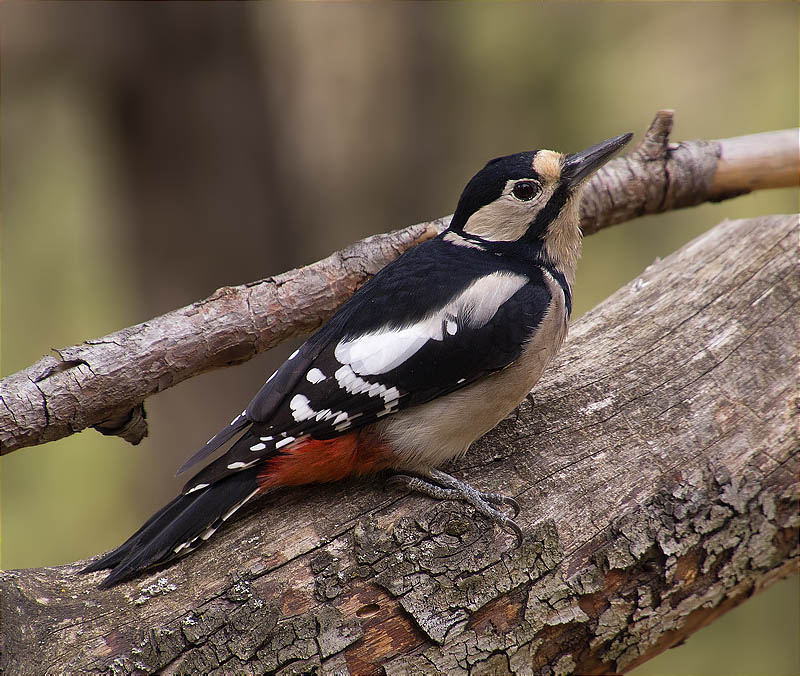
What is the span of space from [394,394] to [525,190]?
84cm

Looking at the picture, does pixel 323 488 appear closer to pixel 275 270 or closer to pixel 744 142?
pixel 744 142

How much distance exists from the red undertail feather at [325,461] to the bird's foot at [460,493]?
0.10m

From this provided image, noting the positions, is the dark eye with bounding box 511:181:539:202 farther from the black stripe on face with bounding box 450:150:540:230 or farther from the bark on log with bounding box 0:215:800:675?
the bark on log with bounding box 0:215:800:675

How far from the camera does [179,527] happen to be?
85.3 inches

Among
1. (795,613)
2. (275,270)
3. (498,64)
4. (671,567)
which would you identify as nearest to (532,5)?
(498,64)

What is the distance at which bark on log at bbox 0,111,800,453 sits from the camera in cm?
230

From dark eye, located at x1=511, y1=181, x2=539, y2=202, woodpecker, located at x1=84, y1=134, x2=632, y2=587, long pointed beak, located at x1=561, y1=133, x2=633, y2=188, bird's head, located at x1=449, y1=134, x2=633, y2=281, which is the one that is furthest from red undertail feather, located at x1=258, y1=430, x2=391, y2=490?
long pointed beak, located at x1=561, y1=133, x2=633, y2=188

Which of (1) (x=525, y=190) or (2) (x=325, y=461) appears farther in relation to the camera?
(1) (x=525, y=190)

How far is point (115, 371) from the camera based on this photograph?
238 centimetres

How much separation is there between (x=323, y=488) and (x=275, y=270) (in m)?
3.02

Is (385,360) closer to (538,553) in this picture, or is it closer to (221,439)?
(221,439)

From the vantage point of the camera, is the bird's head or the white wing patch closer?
the white wing patch

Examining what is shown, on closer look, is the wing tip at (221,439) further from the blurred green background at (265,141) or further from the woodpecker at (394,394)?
the blurred green background at (265,141)

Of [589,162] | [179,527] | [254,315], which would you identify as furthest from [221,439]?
[589,162]
